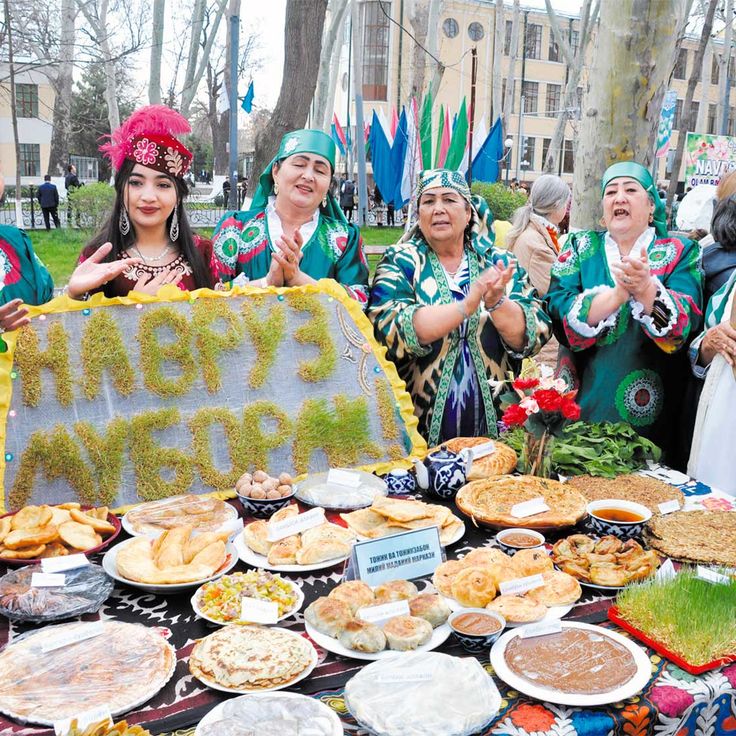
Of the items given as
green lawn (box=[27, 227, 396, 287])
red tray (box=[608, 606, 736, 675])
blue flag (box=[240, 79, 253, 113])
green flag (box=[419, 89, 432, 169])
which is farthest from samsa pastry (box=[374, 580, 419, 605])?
green flag (box=[419, 89, 432, 169])

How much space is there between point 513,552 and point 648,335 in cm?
138

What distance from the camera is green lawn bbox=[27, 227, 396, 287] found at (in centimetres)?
1084

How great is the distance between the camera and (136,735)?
126cm

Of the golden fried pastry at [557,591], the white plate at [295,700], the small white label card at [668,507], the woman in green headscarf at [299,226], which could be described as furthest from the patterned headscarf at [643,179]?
the white plate at [295,700]

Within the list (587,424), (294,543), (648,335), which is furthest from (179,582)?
(648,335)

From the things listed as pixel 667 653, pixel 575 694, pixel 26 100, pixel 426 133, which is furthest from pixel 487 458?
pixel 26 100

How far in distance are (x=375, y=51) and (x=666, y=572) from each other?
40.3 m

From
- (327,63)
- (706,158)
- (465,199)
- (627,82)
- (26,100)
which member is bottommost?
(465,199)

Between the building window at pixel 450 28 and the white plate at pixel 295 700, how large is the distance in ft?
134

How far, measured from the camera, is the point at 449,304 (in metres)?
2.75

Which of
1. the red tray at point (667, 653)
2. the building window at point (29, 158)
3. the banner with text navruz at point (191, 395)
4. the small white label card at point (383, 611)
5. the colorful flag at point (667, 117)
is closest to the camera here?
the red tray at point (667, 653)

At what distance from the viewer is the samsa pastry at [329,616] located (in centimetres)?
161

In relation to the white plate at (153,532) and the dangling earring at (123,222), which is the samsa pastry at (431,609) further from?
the dangling earring at (123,222)

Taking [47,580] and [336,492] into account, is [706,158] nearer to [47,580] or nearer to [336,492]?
[336,492]
